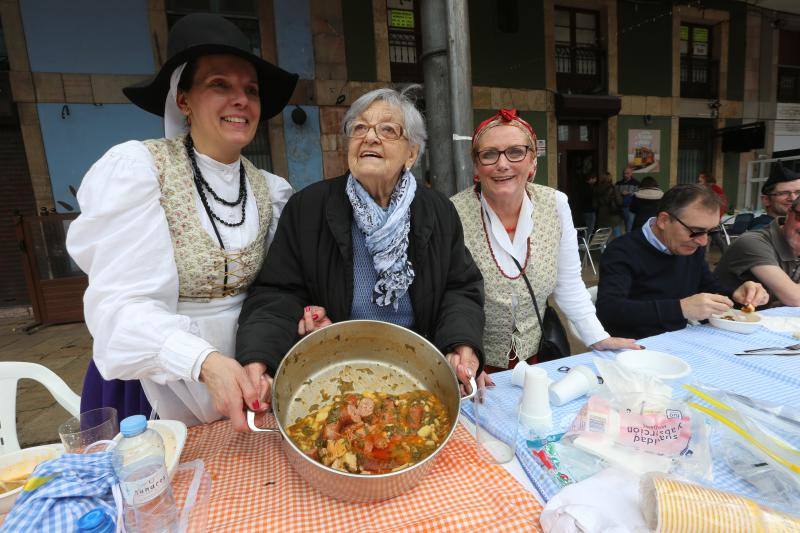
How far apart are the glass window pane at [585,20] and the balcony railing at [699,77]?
3.22 meters

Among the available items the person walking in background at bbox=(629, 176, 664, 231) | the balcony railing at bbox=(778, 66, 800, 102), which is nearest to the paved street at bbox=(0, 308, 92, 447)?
the person walking in background at bbox=(629, 176, 664, 231)

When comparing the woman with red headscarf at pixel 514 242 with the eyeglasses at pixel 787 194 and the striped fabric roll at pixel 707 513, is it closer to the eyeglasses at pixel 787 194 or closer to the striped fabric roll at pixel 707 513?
the striped fabric roll at pixel 707 513

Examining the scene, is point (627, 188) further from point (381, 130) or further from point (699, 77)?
point (381, 130)

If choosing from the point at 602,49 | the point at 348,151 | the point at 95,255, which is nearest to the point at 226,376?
the point at 95,255

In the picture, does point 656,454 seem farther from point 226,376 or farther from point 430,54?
point 430,54

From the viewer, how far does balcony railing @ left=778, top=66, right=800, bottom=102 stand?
40.8 feet

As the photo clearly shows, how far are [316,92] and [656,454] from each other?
318 inches

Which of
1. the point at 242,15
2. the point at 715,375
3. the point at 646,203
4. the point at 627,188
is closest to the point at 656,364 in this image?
the point at 715,375

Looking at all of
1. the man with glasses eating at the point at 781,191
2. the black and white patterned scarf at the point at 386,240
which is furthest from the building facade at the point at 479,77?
the man with glasses eating at the point at 781,191

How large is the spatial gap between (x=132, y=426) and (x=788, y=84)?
61.2ft

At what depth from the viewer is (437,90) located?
3.46m

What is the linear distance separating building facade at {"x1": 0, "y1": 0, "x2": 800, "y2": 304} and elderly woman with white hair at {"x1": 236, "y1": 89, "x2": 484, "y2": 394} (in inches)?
83.4

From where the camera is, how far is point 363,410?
119cm

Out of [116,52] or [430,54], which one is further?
[116,52]
